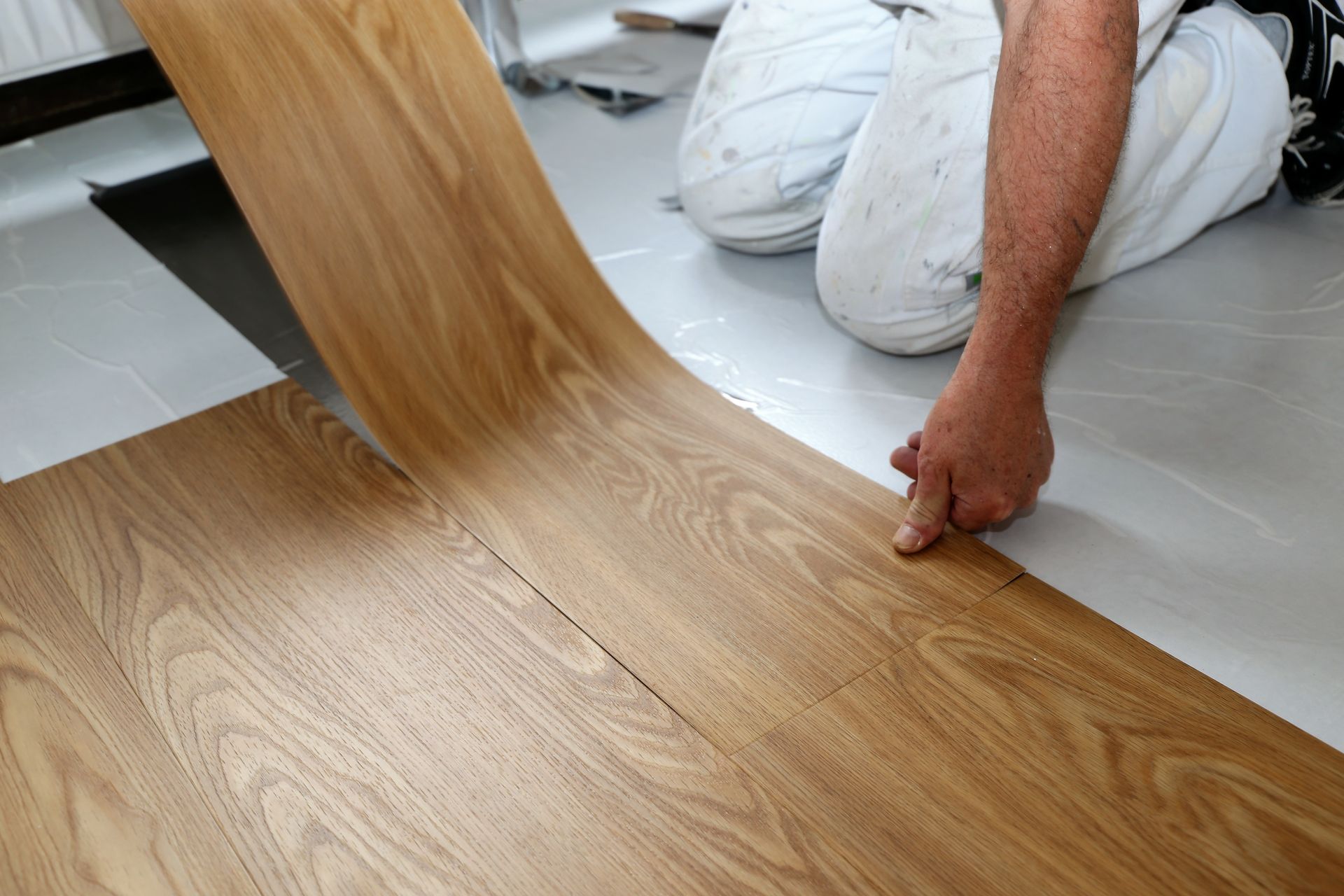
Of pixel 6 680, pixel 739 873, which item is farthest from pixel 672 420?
pixel 6 680

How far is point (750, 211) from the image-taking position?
1.73 m

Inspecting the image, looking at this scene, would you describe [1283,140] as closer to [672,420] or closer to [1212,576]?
[1212,576]

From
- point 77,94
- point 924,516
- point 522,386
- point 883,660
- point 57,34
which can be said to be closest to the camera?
point 883,660

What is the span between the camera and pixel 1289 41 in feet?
5.44

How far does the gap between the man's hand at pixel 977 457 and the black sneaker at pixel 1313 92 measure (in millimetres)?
949

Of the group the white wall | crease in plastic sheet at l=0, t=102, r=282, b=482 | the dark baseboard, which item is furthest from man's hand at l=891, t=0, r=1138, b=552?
the dark baseboard

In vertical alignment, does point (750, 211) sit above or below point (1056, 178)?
below

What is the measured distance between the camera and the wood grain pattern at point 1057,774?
824mm

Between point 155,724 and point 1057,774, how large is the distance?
763 mm

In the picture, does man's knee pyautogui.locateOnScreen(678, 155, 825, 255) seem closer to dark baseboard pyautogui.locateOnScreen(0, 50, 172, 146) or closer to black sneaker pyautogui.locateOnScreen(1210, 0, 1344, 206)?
black sneaker pyautogui.locateOnScreen(1210, 0, 1344, 206)

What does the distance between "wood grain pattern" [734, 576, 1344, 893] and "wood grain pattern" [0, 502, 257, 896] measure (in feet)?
1.47

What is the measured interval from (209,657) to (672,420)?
59cm

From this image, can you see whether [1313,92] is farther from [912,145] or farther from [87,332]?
[87,332]

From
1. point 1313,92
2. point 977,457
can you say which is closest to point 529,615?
point 977,457
